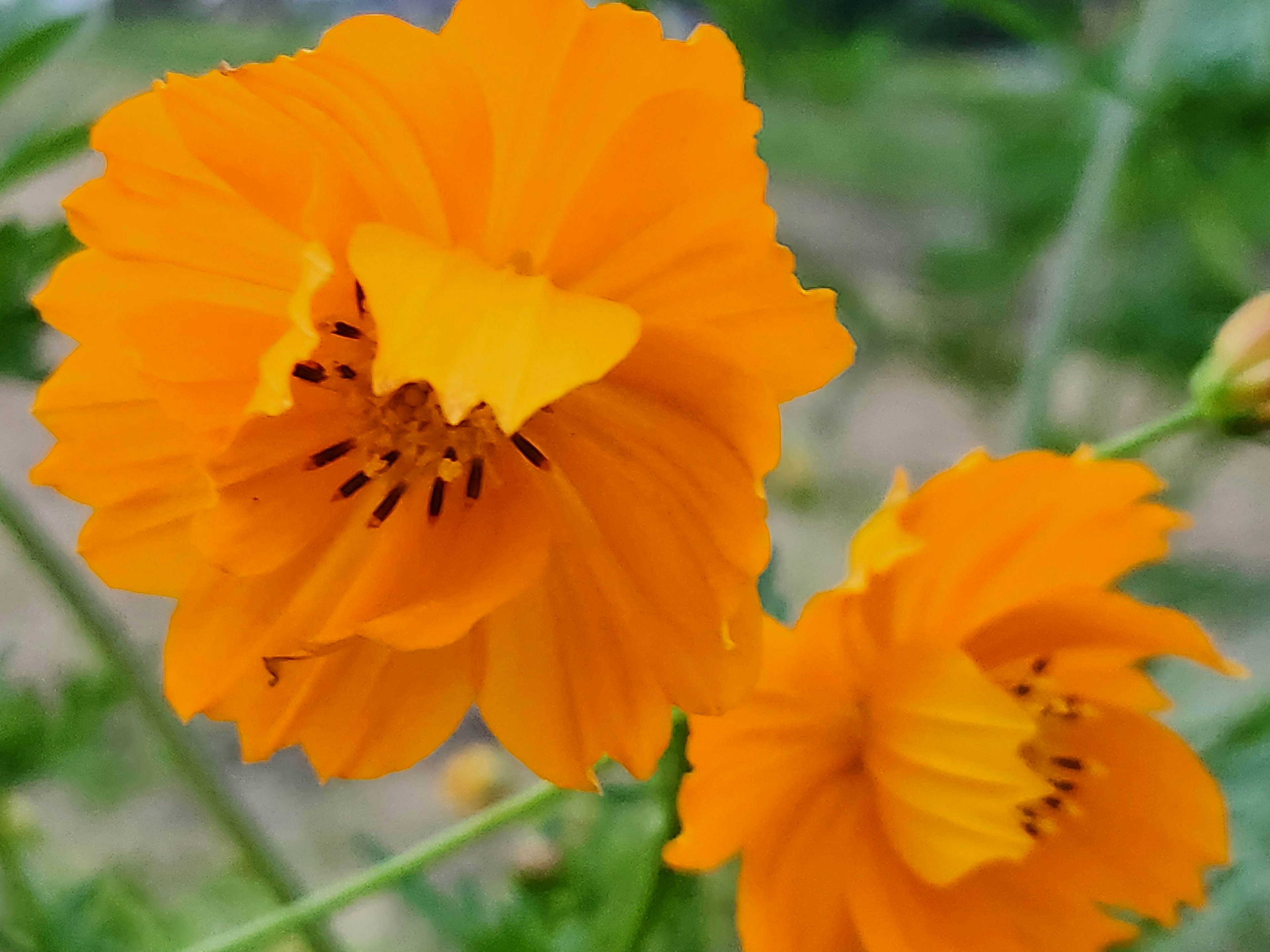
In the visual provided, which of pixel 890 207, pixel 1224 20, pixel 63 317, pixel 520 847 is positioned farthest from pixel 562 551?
pixel 890 207

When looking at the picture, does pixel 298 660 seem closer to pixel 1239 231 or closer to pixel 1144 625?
pixel 1144 625

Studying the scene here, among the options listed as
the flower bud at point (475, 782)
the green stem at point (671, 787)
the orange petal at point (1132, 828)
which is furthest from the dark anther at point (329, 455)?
the flower bud at point (475, 782)

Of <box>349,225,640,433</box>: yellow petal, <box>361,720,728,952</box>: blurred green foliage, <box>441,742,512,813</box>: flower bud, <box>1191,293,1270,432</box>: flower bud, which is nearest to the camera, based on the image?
<box>349,225,640,433</box>: yellow petal

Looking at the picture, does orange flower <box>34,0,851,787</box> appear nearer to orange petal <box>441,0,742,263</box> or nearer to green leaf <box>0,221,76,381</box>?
orange petal <box>441,0,742,263</box>

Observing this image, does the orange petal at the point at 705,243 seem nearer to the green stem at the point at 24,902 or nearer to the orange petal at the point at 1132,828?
the orange petal at the point at 1132,828

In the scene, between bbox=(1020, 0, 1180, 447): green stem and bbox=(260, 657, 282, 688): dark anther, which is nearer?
bbox=(260, 657, 282, 688): dark anther

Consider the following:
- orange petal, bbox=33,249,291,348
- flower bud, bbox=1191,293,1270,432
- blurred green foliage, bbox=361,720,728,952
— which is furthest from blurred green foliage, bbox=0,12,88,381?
flower bud, bbox=1191,293,1270,432
